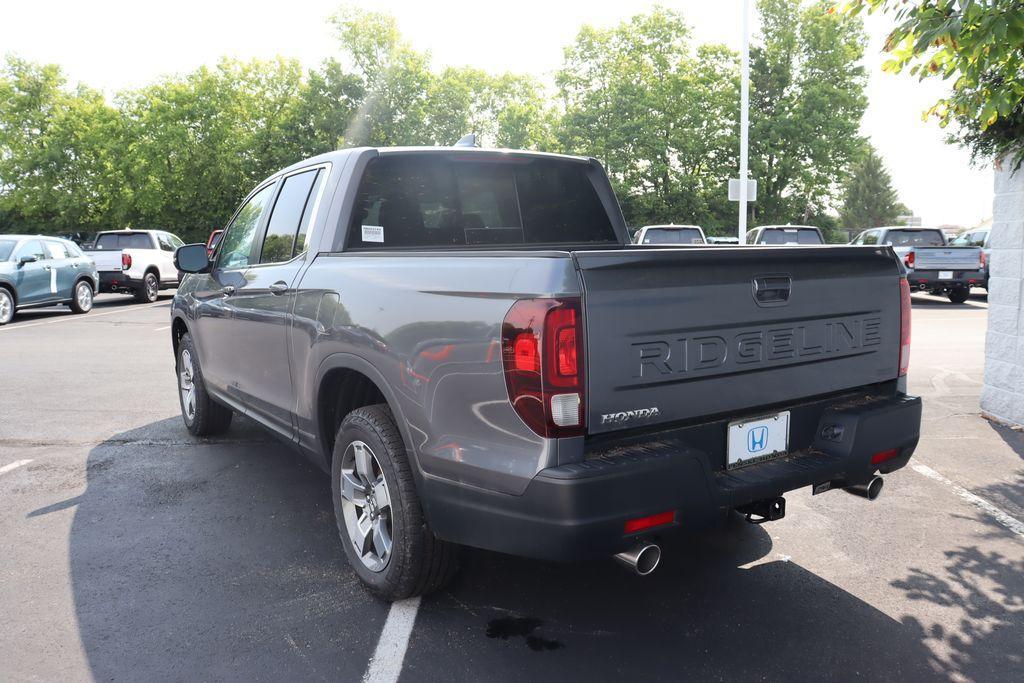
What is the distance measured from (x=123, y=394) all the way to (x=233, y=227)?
3772 mm

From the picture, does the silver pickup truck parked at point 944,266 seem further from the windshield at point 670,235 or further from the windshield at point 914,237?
the windshield at point 670,235

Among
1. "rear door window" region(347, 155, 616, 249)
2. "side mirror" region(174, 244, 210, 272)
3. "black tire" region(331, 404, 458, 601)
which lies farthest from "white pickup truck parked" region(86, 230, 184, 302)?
"black tire" region(331, 404, 458, 601)

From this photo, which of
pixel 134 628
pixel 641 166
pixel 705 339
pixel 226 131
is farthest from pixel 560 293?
pixel 226 131

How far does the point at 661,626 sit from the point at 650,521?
30.0 inches

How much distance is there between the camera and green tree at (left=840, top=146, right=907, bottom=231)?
8138cm

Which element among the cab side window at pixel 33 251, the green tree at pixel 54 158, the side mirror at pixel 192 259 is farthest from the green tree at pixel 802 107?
the side mirror at pixel 192 259

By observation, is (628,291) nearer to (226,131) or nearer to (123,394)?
(123,394)

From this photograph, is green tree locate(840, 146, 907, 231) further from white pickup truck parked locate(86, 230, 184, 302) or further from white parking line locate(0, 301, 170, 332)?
white parking line locate(0, 301, 170, 332)

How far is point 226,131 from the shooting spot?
4862 centimetres

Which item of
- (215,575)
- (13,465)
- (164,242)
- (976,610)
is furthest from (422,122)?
(976,610)

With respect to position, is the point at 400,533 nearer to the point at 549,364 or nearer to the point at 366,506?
the point at 366,506

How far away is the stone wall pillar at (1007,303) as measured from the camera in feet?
20.6

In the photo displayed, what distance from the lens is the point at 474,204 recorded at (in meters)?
4.20

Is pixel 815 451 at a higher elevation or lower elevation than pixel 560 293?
lower
